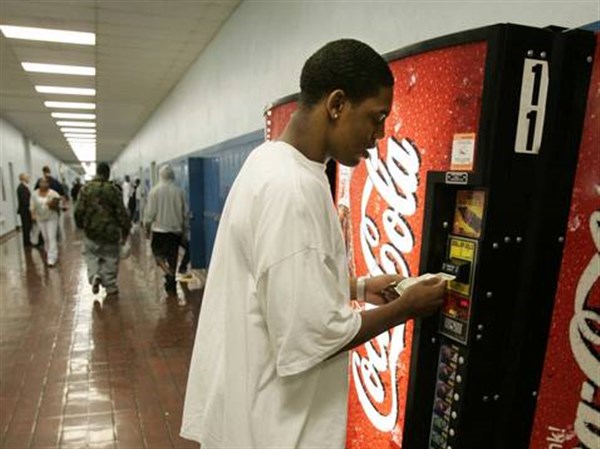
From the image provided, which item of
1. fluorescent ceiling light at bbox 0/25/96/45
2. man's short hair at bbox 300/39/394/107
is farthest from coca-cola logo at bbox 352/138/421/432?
fluorescent ceiling light at bbox 0/25/96/45

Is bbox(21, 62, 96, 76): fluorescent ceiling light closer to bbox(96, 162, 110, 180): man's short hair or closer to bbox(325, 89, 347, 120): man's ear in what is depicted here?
bbox(96, 162, 110, 180): man's short hair

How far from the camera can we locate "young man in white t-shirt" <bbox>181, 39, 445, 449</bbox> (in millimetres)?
963

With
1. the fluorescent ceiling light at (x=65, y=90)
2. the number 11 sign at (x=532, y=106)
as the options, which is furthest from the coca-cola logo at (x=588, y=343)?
the fluorescent ceiling light at (x=65, y=90)

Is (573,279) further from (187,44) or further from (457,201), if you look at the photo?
(187,44)

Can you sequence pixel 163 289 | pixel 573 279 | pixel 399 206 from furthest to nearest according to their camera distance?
pixel 163 289
pixel 399 206
pixel 573 279

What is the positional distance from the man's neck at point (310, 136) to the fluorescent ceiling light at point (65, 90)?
948 centimetres

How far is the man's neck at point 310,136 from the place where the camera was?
1080 millimetres

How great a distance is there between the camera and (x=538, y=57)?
0.96 meters

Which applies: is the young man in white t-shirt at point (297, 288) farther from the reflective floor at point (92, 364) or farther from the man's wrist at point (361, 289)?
the reflective floor at point (92, 364)

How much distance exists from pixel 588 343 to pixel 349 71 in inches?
31.5

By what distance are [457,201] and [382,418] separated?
86 cm

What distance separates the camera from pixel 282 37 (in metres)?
3.84

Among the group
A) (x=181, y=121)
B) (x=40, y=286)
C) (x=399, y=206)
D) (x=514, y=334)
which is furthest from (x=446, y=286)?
(x=181, y=121)

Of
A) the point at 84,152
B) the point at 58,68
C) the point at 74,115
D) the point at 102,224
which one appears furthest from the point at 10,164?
the point at 84,152
